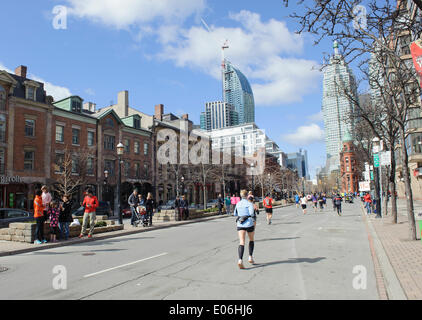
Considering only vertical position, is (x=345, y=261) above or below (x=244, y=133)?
below

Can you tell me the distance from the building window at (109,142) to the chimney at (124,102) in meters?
8.77

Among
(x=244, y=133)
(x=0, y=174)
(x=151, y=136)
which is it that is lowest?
(x=0, y=174)

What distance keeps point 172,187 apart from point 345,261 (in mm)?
44076

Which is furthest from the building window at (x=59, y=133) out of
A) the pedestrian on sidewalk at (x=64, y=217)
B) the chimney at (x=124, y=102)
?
the pedestrian on sidewalk at (x=64, y=217)

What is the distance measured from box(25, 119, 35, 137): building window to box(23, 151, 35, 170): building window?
5.98 ft

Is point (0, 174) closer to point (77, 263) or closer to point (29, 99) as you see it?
point (29, 99)

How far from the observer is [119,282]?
6.11 metres

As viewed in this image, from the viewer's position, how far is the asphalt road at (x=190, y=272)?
536 centimetres

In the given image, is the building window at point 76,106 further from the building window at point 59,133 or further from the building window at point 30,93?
the building window at point 30,93

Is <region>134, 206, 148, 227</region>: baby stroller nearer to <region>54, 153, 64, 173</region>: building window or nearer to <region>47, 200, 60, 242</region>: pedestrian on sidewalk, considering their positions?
<region>47, 200, 60, 242</region>: pedestrian on sidewalk

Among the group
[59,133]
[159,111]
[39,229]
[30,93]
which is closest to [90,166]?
[59,133]

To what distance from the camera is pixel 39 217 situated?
11.1 meters

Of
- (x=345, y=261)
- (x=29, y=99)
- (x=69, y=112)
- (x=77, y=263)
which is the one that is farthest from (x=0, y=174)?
(x=345, y=261)
